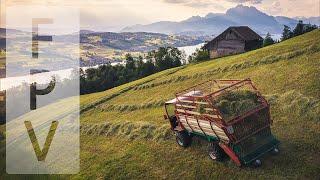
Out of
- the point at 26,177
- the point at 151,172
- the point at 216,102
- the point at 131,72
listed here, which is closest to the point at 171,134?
the point at 151,172

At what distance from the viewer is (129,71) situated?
100m

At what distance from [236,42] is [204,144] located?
55.5 metres

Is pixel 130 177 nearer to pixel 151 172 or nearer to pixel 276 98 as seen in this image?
pixel 151 172

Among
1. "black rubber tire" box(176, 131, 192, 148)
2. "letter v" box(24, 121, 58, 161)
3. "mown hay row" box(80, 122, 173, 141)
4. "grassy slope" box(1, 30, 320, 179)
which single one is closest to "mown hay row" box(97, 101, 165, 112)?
"grassy slope" box(1, 30, 320, 179)

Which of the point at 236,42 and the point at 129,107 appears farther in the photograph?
the point at 236,42

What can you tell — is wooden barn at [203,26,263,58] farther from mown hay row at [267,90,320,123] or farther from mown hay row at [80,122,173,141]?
mown hay row at [267,90,320,123]

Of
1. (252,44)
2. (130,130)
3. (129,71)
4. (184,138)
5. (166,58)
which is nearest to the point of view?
(184,138)

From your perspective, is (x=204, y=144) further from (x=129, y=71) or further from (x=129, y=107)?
(x=129, y=71)

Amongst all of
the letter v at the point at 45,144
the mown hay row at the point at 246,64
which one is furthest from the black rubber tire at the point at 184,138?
the mown hay row at the point at 246,64

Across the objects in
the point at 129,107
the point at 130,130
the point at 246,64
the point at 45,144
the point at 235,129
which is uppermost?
the point at 246,64

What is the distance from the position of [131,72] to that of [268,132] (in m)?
82.0

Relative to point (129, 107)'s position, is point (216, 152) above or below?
above

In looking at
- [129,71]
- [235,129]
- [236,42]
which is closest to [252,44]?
[236,42]

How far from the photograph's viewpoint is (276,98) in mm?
25594
